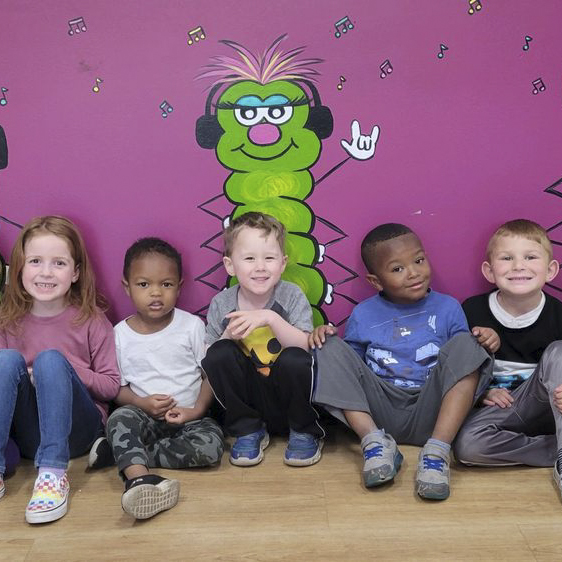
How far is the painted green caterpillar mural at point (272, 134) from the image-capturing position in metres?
2.06

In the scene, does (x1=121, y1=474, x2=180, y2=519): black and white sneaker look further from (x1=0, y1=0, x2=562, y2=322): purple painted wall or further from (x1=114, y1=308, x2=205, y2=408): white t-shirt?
(x1=0, y1=0, x2=562, y2=322): purple painted wall

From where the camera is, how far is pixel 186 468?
1850 millimetres

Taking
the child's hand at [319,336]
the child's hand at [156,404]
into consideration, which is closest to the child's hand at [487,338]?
the child's hand at [319,336]

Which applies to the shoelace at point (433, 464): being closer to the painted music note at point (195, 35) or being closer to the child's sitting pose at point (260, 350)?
the child's sitting pose at point (260, 350)

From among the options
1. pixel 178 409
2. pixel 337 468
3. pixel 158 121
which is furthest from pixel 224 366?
pixel 158 121

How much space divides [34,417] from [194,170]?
2.87ft

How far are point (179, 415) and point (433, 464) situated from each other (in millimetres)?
728

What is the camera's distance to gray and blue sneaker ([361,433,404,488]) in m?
1.67

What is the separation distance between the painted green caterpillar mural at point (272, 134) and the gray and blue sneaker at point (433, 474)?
2.38 feet

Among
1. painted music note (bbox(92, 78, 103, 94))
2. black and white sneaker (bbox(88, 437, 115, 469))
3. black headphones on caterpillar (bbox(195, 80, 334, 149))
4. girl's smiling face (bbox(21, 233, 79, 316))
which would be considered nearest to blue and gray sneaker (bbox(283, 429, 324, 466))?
black and white sneaker (bbox(88, 437, 115, 469))

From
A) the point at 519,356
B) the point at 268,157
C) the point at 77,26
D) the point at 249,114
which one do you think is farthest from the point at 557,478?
the point at 77,26

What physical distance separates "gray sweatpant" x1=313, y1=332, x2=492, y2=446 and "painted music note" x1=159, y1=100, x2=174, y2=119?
2.83 feet

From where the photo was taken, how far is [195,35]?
2043 millimetres

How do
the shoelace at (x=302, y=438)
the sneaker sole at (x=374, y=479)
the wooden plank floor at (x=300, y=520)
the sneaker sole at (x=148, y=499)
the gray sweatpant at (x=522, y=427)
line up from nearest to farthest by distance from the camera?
the wooden plank floor at (x=300, y=520) → the sneaker sole at (x=148, y=499) → the sneaker sole at (x=374, y=479) → the gray sweatpant at (x=522, y=427) → the shoelace at (x=302, y=438)
